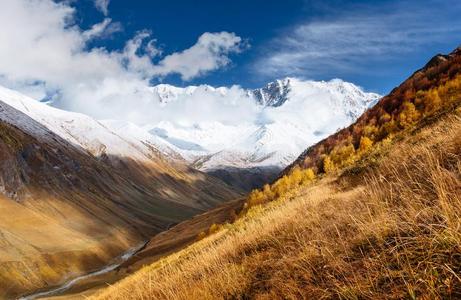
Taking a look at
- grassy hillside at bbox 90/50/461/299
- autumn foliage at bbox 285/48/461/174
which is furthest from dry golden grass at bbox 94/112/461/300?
autumn foliage at bbox 285/48/461/174

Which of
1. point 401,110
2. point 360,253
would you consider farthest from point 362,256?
point 401,110

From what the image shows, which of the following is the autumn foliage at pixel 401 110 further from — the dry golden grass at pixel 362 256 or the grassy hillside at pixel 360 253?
the dry golden grass at pixel 362 256

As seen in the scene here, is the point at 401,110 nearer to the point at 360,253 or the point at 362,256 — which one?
the point at 360,253

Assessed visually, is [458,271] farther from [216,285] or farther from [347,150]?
[347,150]

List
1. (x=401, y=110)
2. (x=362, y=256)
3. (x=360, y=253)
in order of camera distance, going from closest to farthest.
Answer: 1. (x=362, y=256)
2. (x=360, y=253)
3. (x=401, y=110)

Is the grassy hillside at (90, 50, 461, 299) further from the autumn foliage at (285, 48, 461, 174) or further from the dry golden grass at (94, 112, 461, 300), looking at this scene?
the autumn foliage at (285, 48, 461, 174)

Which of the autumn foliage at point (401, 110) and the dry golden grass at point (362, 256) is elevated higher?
the autumn foliage at point (401, 110)

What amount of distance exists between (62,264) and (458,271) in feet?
566

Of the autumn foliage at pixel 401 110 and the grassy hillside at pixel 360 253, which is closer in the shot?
the grassy hillside at pixel 360 253

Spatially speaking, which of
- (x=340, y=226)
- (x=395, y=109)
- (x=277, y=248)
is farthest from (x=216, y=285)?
(x=395, y=109)

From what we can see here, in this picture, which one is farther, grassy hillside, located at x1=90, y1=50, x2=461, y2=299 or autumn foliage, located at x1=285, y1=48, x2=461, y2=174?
autumn foliage, located at x1=285, y1=48, x2=461, y2=174

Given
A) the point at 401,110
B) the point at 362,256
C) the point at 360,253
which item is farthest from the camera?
the point at 401,110

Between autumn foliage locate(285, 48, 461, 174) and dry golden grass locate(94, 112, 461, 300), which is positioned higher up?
autumn foliage locate(285, 48, 461, 174)

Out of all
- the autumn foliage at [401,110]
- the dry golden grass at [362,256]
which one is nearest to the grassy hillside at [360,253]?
the dry golden grass at [362,256]
